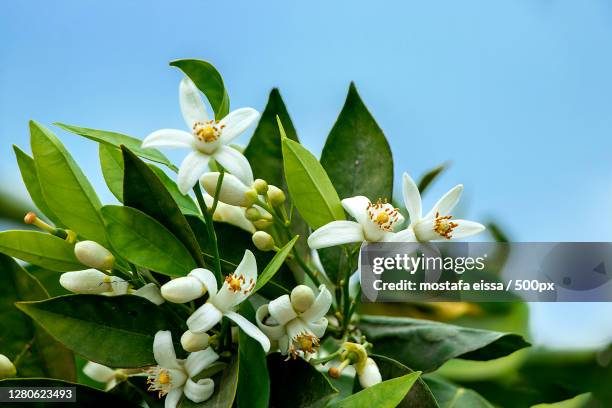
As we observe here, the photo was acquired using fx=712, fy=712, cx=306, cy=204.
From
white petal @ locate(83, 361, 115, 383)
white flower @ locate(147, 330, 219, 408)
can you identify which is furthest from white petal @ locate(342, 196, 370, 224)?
white petal @ locate(83, 361, 115, 383)

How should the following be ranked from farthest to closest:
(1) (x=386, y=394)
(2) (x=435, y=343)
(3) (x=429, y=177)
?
(3) (x=429, y=177)
(2) (x=435, y=343)
(1) (x=386, y=394)

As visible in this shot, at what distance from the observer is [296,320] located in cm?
73

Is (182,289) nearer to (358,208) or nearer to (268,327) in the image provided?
(268,327)

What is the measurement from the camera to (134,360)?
2.32 ft

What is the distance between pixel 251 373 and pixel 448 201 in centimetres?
29

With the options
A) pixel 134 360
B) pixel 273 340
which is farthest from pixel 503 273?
pixel 134 360

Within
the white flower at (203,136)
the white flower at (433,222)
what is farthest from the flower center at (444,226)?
the white flower at (203,136)

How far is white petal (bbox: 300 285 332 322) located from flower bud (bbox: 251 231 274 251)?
10cm

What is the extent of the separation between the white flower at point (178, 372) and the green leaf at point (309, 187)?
182mm

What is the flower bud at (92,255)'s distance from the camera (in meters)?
0.73

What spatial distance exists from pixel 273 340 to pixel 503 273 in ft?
1.09

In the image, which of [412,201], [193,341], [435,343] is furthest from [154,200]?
[435,343]

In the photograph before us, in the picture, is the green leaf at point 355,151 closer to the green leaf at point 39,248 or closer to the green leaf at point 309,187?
the green leaf at point 309,187

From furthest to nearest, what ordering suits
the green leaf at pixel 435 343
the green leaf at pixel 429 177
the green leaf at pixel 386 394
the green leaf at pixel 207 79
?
the green leaf at pixel 429 177, the green leaf at pixel 435 343, the green leaf at pixel 207 79, the green leaf at pixel 386 394
